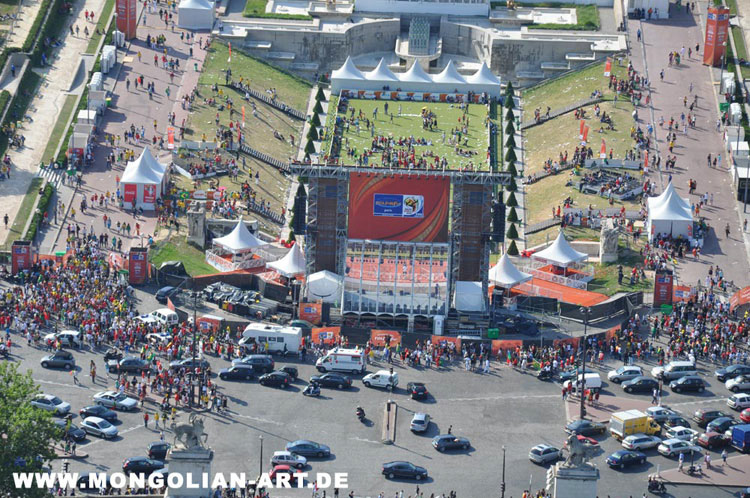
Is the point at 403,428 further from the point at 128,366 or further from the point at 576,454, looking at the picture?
the point at 576,454

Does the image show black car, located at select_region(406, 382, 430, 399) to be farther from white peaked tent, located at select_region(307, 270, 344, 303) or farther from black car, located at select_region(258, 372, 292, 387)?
white peaked tent, located at select_region(307, 270, 344, 303)

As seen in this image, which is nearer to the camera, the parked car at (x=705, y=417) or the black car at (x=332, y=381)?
the parked car at (x=705, y=417)

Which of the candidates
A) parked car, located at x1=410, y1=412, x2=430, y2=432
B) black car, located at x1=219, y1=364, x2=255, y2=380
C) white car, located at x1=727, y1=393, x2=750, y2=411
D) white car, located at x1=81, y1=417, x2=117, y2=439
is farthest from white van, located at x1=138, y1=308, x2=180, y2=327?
white car, located at x1=727, y1=393, x2=750, y2=411

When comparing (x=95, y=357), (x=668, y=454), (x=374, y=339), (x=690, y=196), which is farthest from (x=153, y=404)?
(x=690, y=196)

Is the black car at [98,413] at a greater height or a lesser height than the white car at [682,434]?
greater

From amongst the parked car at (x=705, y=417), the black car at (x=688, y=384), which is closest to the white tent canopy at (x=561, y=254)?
the black car at (x=688, y=384)

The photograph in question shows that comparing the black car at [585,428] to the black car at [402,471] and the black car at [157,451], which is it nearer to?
the black car at [402,471]

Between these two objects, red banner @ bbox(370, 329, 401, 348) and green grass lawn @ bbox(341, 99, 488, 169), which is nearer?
red banner @ bbox(370, 329, 401, 348)
